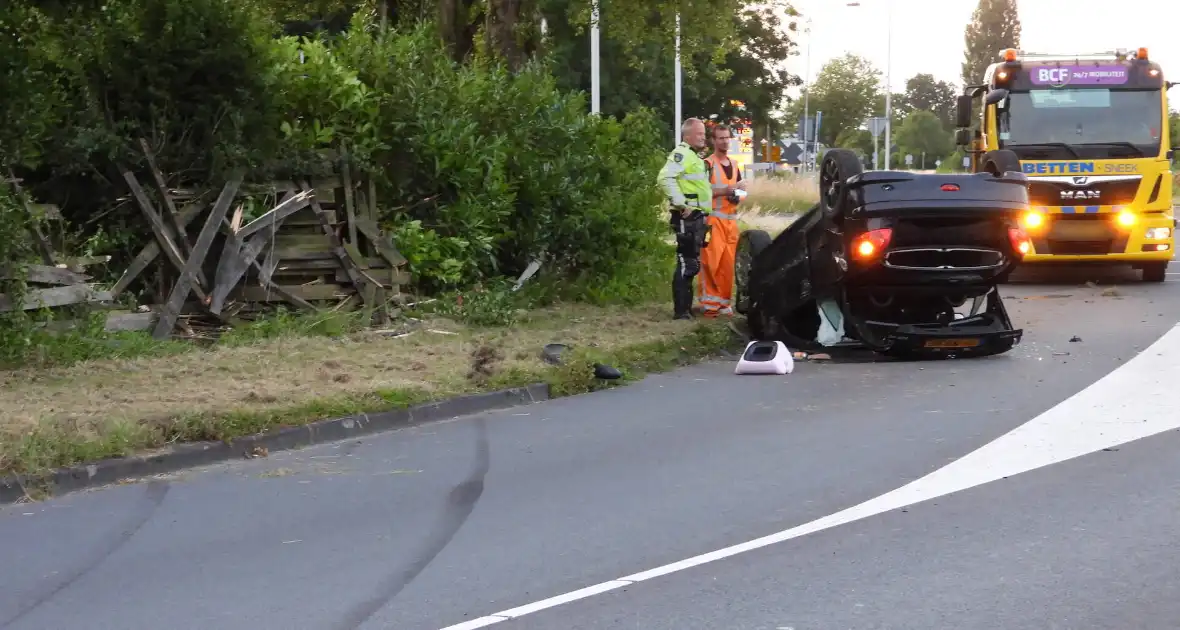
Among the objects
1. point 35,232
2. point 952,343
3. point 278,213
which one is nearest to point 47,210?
point 35,232

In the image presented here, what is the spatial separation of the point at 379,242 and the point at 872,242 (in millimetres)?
4501

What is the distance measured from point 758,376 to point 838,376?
621mm

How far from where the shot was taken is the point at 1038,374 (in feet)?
37.6

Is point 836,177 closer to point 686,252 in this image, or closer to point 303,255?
point 686,252

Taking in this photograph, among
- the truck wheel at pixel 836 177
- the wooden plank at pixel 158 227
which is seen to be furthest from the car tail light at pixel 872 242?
the wooden plank at pixel 158 227

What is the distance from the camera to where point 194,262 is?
12305 millimetres

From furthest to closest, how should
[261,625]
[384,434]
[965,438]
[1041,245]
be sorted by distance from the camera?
1. [1041,245]
2. [384,434]
3. [965,438]
4. [261,625]

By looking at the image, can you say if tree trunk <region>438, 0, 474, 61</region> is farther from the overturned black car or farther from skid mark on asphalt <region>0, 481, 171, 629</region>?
skid mark on asphalt <region>0, 481, 171, 629</region>

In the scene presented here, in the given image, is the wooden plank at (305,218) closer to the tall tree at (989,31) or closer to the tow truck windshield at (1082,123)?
the tow truck windshield at (1082,123)

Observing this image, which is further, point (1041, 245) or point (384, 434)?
point (1041, 245)

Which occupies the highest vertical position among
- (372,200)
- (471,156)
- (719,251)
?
(471,156)

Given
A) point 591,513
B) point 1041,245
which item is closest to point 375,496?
point 591,513

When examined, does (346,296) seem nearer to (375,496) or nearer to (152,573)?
(375,496)

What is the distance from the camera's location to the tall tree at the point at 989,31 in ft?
481
